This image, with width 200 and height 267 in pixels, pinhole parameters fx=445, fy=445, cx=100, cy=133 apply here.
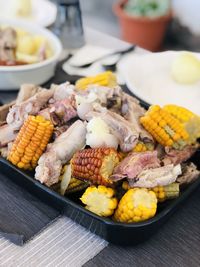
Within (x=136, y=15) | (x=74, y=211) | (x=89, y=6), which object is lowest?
(x=89, y=6)

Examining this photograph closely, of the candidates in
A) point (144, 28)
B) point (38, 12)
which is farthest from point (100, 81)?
point (144, 28)

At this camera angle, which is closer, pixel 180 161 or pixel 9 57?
pixel 180 161

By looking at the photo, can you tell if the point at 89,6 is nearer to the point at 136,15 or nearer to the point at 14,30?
the point at 136,15

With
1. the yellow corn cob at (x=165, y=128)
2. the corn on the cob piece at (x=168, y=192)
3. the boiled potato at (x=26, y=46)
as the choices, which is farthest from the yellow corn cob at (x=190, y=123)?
the boiled potato at (x=26, y=46)

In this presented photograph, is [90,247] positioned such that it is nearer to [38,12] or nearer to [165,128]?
[165,128]

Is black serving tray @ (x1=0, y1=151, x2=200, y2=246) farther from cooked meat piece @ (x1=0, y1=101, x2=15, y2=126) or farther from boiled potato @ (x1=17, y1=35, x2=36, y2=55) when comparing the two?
boiled potato @ (x1=17, y1=35, x2=36, y2=55)

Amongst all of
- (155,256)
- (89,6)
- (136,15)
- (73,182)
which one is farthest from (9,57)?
(89,6)
